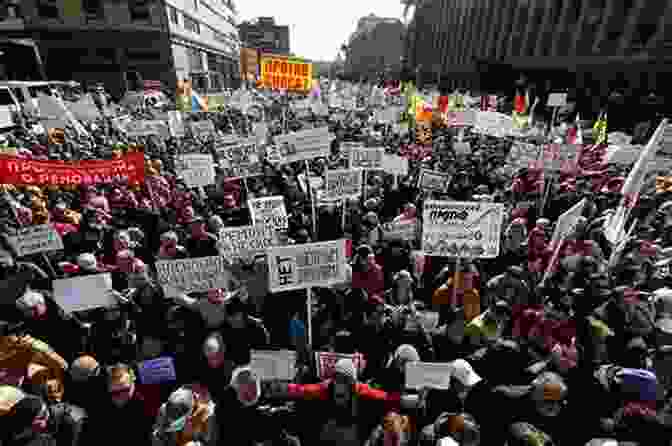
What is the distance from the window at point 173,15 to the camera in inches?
1480

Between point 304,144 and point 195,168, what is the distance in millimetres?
2501

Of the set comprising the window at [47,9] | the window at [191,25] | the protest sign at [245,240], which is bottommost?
the protest sign at [245,240]

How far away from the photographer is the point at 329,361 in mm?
3762

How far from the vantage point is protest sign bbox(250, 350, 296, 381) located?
3.44 meters

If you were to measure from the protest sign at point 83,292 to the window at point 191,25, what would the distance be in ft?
155

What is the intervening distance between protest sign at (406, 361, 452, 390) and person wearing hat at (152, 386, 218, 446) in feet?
5.99

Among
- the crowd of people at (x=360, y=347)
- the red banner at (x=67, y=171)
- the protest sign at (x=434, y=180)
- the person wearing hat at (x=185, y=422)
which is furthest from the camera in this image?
the protest sign at (x=434, y=180)

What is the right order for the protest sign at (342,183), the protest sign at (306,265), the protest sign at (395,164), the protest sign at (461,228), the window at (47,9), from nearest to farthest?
the protest sign at (306,265) → the protest sign at (461,228) → the protest sign at (342,183) → the protest sign at (395,164) → the window at (47,9)

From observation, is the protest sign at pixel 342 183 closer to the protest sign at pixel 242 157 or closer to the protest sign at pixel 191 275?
the protest sign at pixel 242 157

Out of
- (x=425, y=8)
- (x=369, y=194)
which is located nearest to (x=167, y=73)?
(x=369, y=194)

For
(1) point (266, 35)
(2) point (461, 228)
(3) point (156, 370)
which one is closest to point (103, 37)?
(3) point (156, 370)

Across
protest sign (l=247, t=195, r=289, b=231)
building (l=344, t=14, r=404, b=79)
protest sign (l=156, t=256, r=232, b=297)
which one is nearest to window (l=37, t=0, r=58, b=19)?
protest sign (l=247, t=195, r=289, b=231)

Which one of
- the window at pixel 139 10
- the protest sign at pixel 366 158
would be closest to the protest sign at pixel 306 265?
the protest sign at pixel 366 158

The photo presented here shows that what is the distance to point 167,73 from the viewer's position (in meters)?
37.6
